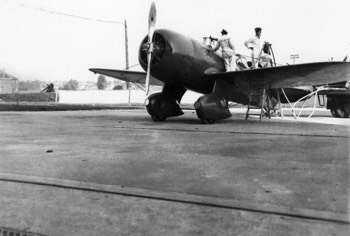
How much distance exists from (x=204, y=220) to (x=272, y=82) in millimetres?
8835

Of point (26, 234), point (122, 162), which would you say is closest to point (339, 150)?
point (122, 162)

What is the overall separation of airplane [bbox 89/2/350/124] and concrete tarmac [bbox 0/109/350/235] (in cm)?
421

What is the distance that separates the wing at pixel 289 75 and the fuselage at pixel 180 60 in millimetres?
377

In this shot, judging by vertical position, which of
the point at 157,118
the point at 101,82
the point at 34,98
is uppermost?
the point at 101,82

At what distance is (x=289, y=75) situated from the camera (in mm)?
9773

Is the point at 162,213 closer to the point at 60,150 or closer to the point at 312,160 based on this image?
the point at 312,160

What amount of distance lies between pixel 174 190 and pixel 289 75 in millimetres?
7776

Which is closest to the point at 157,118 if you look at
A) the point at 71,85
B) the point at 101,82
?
the point at 101,82

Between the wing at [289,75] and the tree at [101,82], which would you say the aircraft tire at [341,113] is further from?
the tree at [101,82]

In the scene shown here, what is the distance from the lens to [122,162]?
4023 millimetres

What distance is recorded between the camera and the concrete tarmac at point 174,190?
6.95 ft

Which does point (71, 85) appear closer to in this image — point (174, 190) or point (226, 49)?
point (226, 49)

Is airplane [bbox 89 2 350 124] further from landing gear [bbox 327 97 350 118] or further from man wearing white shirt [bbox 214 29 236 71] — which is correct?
landing gear [bbox 327 97 350 118]

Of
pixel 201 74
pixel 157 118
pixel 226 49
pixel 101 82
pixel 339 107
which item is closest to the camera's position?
pixel 201 74
